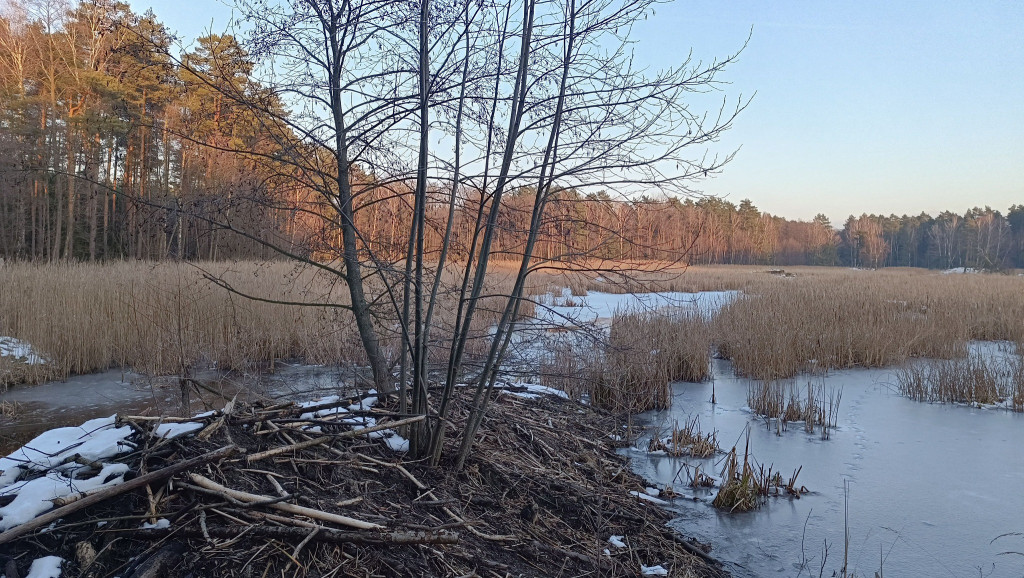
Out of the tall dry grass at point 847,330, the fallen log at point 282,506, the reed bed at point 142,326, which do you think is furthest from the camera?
the tall dry grass at point 847,330

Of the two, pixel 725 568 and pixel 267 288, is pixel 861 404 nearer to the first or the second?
pixel 725 568

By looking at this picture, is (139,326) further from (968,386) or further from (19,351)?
(968,386)

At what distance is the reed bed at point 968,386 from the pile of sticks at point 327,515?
19.4 ft

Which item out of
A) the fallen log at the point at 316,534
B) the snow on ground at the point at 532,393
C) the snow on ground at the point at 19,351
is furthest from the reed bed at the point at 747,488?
the snow on ground at the point at 19,351

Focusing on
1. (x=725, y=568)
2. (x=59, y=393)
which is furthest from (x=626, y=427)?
(x=59, y=393)

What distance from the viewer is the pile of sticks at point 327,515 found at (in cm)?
219

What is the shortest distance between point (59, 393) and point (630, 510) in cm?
688

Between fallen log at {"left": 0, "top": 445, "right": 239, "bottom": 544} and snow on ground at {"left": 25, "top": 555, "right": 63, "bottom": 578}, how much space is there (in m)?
0.12

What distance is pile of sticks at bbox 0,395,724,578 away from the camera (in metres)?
2.19

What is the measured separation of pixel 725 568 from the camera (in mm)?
3449

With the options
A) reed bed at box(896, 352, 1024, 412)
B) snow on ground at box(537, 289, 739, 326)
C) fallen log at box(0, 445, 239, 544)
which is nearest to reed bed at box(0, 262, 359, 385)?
snow on ground at box(537, 289, 739, 326)

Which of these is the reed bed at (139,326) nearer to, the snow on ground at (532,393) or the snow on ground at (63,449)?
the snow on ground at (532,393)

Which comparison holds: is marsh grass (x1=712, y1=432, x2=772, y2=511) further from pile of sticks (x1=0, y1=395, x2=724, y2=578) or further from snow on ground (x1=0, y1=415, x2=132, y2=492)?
snow on ground (x1=0, y1=415, x2=132, y2=492)

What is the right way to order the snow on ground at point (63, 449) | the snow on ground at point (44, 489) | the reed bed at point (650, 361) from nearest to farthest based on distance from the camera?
the snow on ground at point (44, 489) → the snow on ground at point (63, 449) → the reed bed at point (650, 361)
